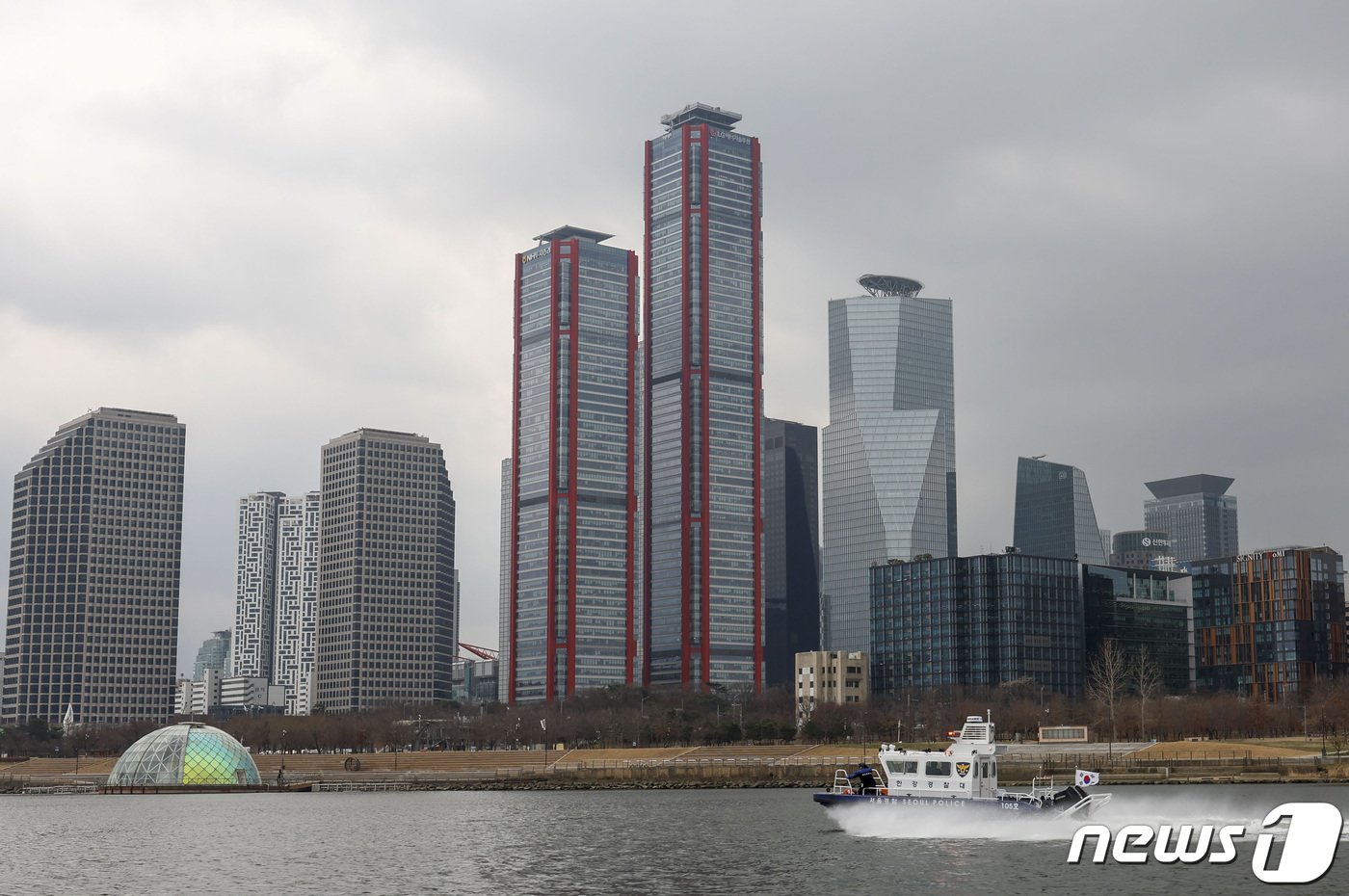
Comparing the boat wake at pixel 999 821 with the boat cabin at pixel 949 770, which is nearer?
the boat wake at pixel 999 821

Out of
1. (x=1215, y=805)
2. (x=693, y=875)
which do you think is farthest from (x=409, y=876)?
(x=1215, y=805)

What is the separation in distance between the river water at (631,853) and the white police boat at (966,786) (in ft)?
3.51

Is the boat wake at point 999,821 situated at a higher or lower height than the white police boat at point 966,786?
lower

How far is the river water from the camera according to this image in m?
92.9

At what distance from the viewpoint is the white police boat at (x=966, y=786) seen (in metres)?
118

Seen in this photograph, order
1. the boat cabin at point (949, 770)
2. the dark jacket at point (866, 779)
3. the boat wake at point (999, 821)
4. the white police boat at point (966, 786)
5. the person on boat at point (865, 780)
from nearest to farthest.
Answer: the boat wake at point (999, 821) < the white police boat at point (966, 786) < the boat cabin at point (949, 770) < the person on boat at point (865, 780) < the dark jacket at point (866, 779)

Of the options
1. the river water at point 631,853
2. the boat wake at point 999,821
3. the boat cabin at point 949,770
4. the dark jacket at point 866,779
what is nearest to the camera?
the river water at point 631,853

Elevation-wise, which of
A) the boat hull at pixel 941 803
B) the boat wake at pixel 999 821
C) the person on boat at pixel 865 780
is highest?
the person on boat at pixel 865 780

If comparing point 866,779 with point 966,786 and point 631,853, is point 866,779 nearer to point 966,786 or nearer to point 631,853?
point 966,786

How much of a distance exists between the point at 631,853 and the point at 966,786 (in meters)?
25.5

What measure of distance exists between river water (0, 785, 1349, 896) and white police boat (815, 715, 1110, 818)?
1069mm

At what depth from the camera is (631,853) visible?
113 meters

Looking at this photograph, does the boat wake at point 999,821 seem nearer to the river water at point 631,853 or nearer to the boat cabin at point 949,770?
the river water at point 631,853

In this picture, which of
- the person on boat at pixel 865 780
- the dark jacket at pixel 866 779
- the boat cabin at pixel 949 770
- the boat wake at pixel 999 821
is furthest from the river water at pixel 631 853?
the dark jacket at pixel 866 779
